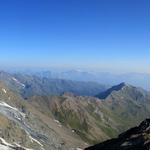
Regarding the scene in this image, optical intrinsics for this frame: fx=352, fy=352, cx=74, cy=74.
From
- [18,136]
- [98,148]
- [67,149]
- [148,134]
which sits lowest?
[67,149]

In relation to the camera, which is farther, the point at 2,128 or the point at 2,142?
the point at 2,128

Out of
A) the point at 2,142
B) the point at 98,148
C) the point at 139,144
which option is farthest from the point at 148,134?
the point at 2,142

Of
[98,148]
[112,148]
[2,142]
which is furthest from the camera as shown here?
[2,142]

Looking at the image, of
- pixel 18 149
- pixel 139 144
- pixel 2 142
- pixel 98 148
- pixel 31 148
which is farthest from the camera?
pixel 31 148

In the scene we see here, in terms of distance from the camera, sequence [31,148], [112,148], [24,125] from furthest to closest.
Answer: [24,125], [31,148], [112,148]

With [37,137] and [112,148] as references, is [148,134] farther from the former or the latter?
[37,137]

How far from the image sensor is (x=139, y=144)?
40344 millimetres

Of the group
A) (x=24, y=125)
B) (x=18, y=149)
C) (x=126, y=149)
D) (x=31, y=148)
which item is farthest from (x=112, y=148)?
(x=24, y=125)

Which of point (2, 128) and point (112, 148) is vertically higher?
point (112, 148)

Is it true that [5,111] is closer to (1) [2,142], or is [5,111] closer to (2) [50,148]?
(2) [50,148]

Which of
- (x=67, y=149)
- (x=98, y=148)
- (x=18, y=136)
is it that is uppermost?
(x=98, y=148)

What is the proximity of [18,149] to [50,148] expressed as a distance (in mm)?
47432

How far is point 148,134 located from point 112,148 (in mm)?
4974

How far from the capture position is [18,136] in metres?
165
